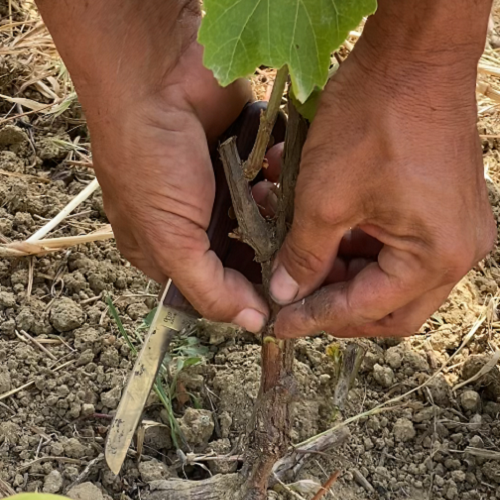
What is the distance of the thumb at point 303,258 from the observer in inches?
45.3

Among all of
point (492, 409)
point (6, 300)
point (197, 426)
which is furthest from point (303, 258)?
point (6, 300)

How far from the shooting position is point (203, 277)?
1254 mm

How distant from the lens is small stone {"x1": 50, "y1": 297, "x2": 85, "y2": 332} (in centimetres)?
181

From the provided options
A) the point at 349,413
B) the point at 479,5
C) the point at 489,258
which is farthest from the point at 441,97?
the point at 489,258

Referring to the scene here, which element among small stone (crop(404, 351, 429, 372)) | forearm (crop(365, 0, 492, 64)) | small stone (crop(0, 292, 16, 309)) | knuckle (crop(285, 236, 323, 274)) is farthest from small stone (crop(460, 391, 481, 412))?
small stone (crop(0, 292, 16, 309))

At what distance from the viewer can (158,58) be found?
4.00 ft

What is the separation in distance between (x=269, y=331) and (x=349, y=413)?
1.50ft

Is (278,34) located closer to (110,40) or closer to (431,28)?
(431,28)

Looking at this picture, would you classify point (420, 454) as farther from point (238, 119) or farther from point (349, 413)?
point (238, 119)

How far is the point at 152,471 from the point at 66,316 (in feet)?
1.41

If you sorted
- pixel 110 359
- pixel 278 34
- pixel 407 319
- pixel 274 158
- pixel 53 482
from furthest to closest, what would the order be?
pixel 110 359, pixel 53 482, pixel 274 158, pixel 407 319, pixel 278 34

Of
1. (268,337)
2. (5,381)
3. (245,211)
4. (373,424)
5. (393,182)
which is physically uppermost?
(393,182)

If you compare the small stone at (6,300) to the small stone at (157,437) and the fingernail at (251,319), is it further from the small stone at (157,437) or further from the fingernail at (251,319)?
the fingernail at (251,319)

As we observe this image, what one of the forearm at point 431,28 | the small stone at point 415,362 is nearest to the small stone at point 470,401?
the small stone at point 415,362
